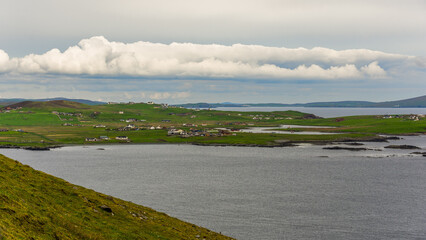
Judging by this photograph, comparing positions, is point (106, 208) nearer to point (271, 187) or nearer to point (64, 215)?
point (64, 215)

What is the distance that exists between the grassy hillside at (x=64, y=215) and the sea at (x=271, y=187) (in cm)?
2036

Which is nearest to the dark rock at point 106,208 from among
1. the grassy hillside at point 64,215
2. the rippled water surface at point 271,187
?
the grassy hillside at point 64,215

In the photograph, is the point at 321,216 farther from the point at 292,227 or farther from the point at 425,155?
the point at 425,155

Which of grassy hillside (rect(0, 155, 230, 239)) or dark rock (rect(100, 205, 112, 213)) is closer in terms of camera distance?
grassy hillside (rect(0, 155, 230, 239))

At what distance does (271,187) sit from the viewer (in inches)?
4338

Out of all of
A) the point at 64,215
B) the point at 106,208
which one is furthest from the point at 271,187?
the point at 64,215

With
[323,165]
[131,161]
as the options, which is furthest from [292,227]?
[131,161]

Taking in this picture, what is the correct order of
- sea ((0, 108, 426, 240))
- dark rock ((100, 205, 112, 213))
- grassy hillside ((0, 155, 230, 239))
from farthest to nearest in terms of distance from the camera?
1. sea ((0, 108, 426, 240))
2. dark rock ((100, 205, 112, 213))
3. grassy hillside ((0, 155, 230, 239))

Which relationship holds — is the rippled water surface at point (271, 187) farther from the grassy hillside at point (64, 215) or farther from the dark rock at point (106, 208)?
the dark rock at point (106, 208)

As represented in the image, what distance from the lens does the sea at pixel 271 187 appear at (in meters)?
74.5

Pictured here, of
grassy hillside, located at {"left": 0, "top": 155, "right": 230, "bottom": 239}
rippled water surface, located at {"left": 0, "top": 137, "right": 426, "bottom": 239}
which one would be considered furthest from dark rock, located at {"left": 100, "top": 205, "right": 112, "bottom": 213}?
rippled water surface, located at {"left": 0, "top": 137, "right": 426, "bottom": 239}

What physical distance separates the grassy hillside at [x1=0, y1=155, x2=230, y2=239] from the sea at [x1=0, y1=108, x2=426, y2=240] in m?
20.4

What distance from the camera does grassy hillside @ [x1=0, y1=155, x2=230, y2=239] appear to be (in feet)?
115

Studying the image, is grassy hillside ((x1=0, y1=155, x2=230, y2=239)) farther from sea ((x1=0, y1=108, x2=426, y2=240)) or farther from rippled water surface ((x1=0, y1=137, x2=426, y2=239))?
sea ((x1=0, y1=108, x2=426, y2=240))
